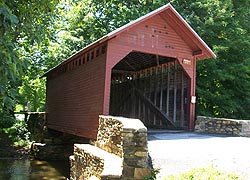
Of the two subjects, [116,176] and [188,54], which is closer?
[116,176]

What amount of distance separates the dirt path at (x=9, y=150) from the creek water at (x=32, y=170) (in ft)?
3.24

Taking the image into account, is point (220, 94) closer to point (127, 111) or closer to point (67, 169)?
point (127, 111)

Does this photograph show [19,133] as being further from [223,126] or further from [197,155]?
[197,155]

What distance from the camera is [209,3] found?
14.7 metres

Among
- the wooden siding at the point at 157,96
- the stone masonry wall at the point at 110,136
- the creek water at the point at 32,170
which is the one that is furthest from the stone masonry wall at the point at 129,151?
the creek water at the point at 32,170

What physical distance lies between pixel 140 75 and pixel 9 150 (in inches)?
324

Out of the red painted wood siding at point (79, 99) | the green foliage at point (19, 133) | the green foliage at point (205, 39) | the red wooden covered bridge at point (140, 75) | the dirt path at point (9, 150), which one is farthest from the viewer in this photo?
the green foliage at point (19, 133)

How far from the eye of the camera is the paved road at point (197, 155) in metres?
5.49

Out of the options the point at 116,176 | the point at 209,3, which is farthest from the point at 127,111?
the point at 116,176

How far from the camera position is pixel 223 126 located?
33.1 feet

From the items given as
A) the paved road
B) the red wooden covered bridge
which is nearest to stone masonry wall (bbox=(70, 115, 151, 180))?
the paved road

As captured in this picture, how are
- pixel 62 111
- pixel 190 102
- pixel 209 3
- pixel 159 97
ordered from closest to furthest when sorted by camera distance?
1. pixel 190 102
2. pixel 159 97
3. pixel 62 111
4. pixel 209 3

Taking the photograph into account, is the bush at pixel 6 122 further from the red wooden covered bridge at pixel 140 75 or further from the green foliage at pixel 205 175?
the green foliage at pixel 205 175

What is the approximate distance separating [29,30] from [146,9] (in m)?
13.2
